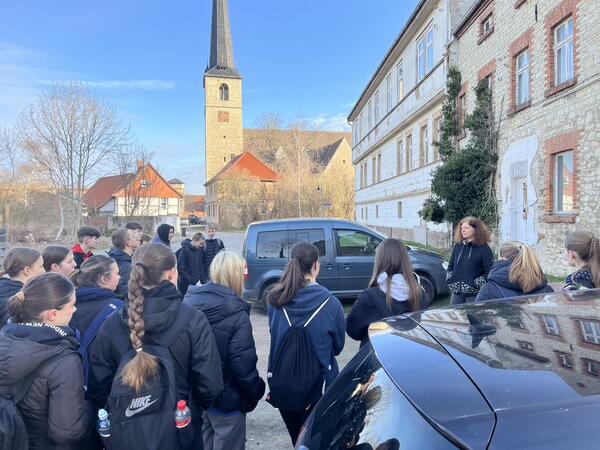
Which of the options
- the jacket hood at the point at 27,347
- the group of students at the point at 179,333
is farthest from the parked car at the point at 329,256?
the jacket hood at the point at 27,347

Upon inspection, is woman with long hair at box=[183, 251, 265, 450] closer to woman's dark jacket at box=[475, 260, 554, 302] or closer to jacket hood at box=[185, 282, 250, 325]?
jacket hood at box=[185, 282, 250, 325]

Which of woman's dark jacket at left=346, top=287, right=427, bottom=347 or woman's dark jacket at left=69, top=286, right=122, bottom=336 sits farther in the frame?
woman's dark jacket at left=346, top=287, right=427, bottom=347

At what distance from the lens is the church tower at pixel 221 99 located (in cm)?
6806

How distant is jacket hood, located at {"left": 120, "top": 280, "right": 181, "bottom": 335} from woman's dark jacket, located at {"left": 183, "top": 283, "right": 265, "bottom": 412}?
15.7 inches

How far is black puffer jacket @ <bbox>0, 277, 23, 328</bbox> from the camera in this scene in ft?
10.6

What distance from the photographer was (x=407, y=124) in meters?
22.6

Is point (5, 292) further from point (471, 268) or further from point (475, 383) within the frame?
point (471, 268)

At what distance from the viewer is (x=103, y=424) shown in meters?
2.23

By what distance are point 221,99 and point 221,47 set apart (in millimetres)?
8298

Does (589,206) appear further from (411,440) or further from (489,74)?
(411,440)

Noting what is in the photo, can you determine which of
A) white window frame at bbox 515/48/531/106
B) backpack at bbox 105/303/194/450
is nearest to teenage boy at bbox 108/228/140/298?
backpack at bbox 105/303/194/450

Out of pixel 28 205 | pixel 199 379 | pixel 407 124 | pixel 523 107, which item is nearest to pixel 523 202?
pixel 523 107

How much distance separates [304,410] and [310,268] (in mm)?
985

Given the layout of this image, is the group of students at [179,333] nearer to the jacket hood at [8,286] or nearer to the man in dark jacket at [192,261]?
the jacket hood at [8,286]
